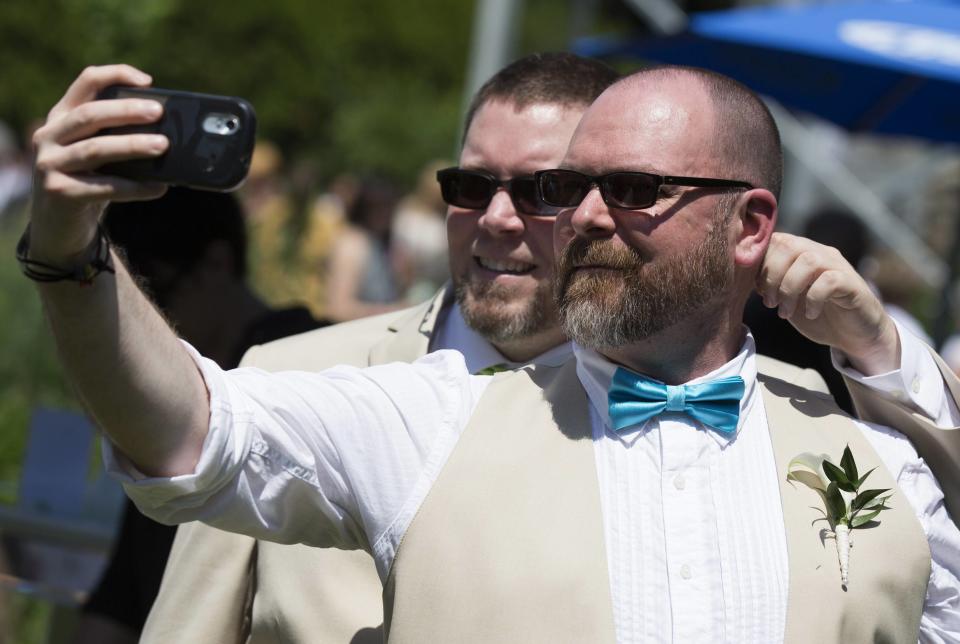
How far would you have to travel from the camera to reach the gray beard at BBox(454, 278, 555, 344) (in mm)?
2910

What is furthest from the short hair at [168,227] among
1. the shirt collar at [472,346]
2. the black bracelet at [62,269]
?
the black bracelet at [62,269]

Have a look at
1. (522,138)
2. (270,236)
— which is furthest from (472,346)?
(270,236)

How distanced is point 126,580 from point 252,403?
1.47m

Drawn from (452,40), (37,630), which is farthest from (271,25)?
(37,630)

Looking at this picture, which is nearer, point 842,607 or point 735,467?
point 842,607

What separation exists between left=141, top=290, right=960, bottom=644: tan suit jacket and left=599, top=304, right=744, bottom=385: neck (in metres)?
0.29

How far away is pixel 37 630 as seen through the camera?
5.59 meters

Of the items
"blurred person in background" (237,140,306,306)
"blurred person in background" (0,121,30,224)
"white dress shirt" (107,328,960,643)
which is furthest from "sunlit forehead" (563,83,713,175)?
"blurred person in background" (0,121,30,224)

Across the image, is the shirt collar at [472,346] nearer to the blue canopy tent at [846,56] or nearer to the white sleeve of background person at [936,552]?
the white sleeve of background person at [936,552]

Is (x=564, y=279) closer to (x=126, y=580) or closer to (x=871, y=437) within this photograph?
(x=871, y=437)

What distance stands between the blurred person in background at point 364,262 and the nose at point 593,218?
6.17m

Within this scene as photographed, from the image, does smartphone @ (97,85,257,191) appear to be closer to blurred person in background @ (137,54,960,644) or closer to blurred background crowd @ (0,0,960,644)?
blurred person in background @ (137,54,960,644)

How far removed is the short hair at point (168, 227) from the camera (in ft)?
11.8

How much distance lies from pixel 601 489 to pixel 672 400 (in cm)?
23
